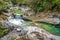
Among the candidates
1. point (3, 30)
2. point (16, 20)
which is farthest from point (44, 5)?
point (3, 30)

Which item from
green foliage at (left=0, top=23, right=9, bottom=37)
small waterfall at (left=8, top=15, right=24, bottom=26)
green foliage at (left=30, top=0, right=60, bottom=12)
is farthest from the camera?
green foliage at (left=30, top=0, right=60, bottom=12)

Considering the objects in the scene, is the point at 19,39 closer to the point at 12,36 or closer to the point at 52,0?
the point at 12,36

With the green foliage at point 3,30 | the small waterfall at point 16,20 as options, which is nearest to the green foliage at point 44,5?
the small waterfall at point 16,20

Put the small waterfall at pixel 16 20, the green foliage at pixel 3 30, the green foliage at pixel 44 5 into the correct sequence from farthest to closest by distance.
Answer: the green foliage at pixel 44 5, the small waterfall at pixel 16 20, the green foliage at pixel 3 30

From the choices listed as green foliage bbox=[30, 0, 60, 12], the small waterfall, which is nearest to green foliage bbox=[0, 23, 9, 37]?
the small waterfall

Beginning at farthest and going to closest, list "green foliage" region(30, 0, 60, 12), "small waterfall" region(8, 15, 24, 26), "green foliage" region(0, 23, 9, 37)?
"green foliage" region(30, 0, 60, 12) → "small waterfall" region(8, 15, 24, 26) → "green foliage" region(0, 23, 9, 37)

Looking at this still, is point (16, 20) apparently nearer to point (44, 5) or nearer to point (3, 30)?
point (44, 5)

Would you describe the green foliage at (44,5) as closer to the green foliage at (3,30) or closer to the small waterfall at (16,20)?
A: the small waterfall at (16,20)

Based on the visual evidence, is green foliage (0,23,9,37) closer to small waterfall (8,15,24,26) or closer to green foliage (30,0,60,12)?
small waterfall (8,15,24,26)

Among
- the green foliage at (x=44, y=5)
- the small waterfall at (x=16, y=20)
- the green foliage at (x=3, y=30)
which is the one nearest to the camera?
the green foliage at (x=3, y=30)

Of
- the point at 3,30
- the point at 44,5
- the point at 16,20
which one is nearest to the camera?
the point at 3,30

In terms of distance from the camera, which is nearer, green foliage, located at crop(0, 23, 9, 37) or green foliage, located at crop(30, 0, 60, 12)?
green foliage, located at crop(0, 23, 9, 37)

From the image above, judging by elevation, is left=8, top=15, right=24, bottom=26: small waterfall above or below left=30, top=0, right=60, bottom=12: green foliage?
below
